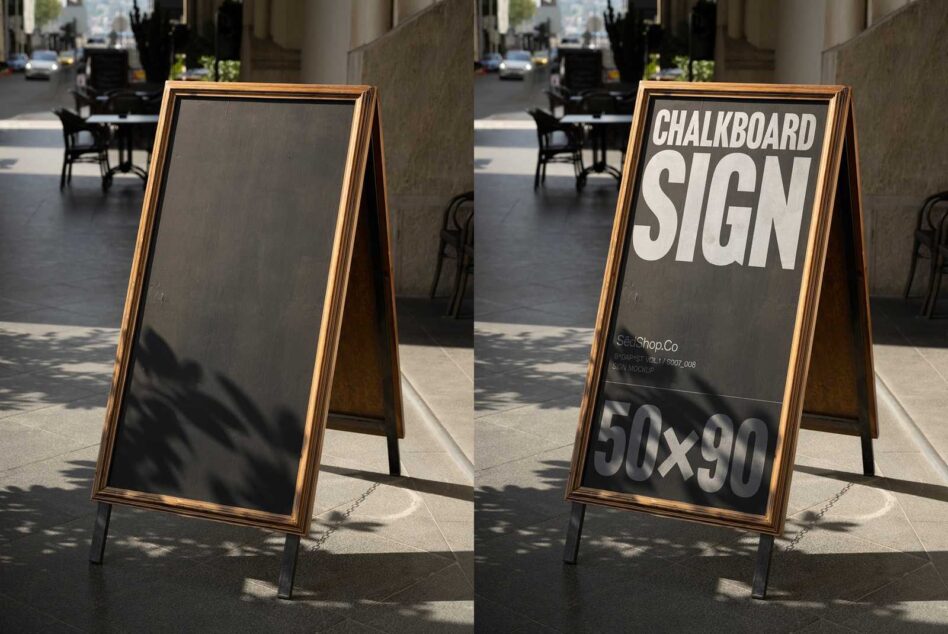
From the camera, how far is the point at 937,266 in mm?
7059

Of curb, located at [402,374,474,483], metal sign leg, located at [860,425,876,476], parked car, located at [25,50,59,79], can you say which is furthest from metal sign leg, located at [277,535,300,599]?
parked car, located at [25,50,59,79]

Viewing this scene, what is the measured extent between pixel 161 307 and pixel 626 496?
1.62 metres

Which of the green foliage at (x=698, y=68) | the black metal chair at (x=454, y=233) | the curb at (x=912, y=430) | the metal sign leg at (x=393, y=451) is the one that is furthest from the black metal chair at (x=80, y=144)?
the curb at (x=912, y=430)

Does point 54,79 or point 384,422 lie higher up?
point 54,79

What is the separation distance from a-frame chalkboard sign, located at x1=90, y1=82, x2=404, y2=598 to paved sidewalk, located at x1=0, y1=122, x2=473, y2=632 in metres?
0.21

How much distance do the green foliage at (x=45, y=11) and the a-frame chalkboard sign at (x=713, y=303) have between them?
5043 millimetres

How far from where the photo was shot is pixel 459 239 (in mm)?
6605

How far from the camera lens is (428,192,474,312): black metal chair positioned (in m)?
6.64

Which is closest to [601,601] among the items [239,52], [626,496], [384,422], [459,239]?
[626,496]

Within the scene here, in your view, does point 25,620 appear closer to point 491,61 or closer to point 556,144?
point 491,61

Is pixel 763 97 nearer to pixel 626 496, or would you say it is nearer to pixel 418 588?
pixel 626 496

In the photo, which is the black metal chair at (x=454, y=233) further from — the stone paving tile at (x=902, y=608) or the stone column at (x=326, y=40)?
the stone paving tile at (x=902, y=608)

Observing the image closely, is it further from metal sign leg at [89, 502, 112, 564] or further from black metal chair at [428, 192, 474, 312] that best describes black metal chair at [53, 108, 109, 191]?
metal sign leg at [89, 502, 112, 564]

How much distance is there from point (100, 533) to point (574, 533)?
5.23 ft
